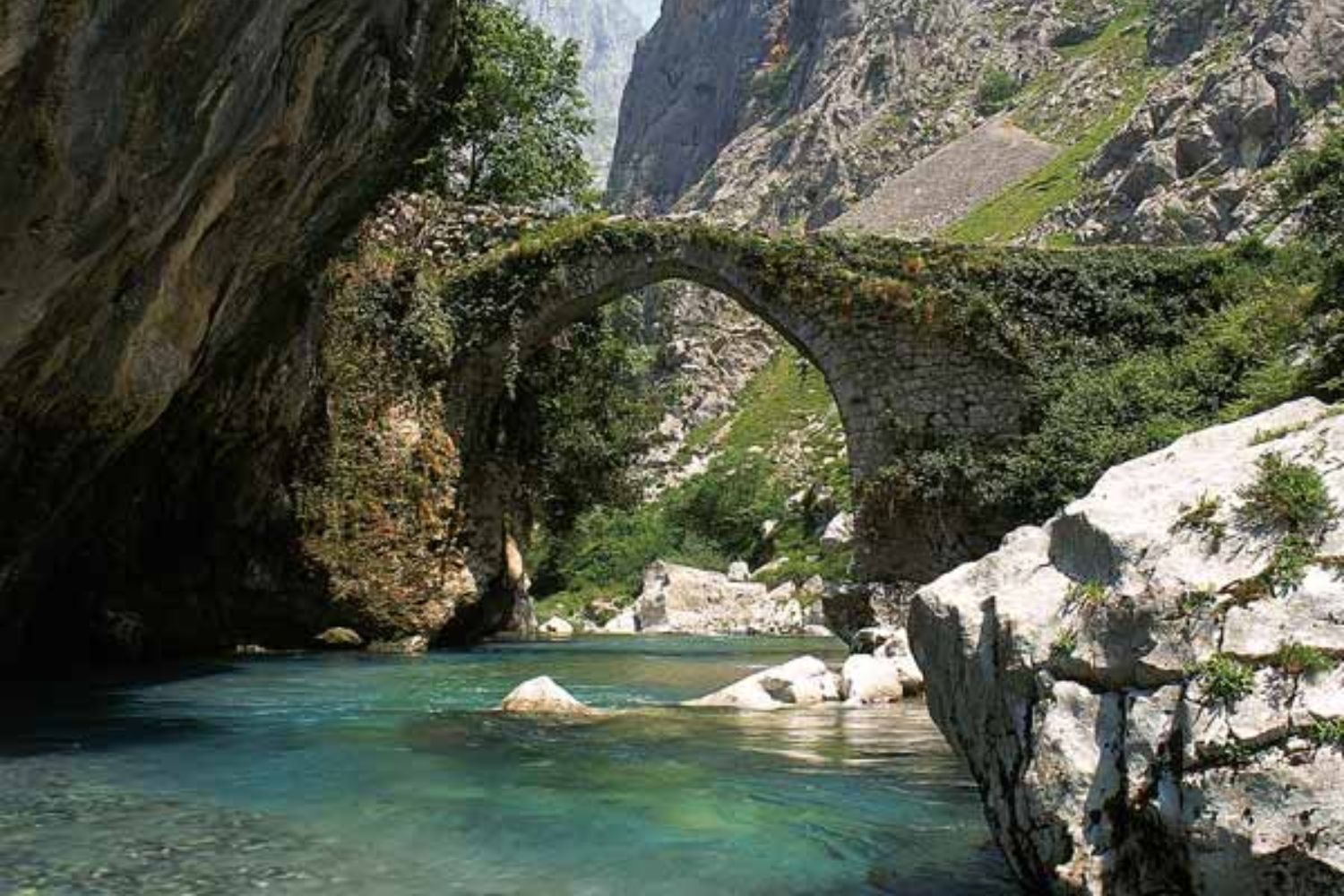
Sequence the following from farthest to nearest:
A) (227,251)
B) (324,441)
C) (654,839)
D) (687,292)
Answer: (687,292), (324,441), (227,251), (654,839)

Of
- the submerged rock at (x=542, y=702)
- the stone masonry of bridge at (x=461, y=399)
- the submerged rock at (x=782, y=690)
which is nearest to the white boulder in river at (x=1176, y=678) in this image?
the submerged rock at (x=542, y=702)

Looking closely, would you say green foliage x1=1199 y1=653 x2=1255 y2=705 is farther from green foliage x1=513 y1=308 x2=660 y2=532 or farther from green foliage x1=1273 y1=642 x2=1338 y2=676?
green foliage x1=513 y1=308 x2=660 y2=532

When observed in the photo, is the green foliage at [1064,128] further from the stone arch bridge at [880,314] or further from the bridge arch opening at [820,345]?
the bridge arch opening at [820,345]

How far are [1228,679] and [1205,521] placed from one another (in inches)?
21.4

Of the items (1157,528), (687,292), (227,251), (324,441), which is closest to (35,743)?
(227,251)

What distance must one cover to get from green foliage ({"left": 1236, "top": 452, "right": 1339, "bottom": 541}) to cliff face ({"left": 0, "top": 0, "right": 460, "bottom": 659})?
15.2 ft

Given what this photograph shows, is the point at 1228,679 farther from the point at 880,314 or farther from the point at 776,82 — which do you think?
the point at 776,82

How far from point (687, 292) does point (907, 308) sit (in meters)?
54.1

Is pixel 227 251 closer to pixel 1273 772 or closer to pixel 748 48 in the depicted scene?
pixel 1273 772

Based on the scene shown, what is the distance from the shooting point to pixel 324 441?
48.3ft

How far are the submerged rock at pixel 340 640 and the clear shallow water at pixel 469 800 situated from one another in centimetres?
560

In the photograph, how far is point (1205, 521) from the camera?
3139 mm

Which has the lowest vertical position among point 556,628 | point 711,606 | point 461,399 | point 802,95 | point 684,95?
point 556,628

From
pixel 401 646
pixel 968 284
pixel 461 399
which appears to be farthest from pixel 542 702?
pixel 968 284
